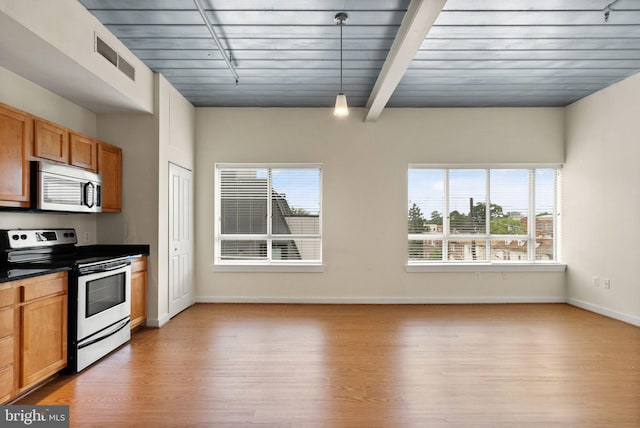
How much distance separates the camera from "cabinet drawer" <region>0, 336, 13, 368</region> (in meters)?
2.51

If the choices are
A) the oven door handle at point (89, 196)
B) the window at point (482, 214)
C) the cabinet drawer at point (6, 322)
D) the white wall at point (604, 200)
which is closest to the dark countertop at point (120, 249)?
the oven door handle at point (89, 196)

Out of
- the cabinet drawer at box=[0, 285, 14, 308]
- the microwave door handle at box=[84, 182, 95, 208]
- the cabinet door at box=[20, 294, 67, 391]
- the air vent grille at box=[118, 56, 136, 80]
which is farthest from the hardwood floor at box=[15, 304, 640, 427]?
the air vent grille at box=[118, 56, 136, 80]

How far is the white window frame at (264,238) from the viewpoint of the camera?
5.88 m

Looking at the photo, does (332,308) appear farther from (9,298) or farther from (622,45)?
(622,45)

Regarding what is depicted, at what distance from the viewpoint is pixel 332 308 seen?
220 inches

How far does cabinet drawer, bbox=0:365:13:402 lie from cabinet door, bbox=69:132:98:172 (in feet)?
6.41

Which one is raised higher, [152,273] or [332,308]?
[152,273]

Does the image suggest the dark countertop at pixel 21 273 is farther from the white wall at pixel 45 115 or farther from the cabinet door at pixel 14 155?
the white wall at pixel 45 115

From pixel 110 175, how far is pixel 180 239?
1254 mm

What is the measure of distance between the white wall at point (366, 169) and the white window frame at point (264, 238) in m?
0.08

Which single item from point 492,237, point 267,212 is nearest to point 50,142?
point 267,212

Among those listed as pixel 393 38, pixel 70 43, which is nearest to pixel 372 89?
pixel 393 38

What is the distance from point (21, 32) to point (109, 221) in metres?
2.44

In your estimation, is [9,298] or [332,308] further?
[332,308]
